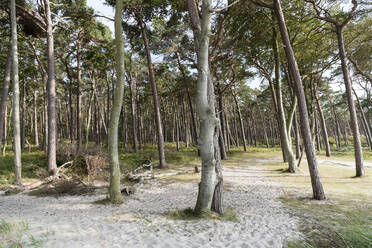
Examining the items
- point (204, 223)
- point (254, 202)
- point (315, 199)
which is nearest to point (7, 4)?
point (204, 223)

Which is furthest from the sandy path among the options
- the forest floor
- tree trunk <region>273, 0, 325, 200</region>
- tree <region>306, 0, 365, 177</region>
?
tree <region>306, 0, 365, 177</region>

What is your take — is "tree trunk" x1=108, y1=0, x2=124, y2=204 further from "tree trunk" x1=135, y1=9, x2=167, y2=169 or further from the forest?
"tree trunk" x1=135, y1=9, x2=167, y2=169

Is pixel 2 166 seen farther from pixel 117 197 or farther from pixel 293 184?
pixel 293 184

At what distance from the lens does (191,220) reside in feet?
14.0

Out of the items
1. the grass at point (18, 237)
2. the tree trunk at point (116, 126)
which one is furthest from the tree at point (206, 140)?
the grass at point (18, 237)

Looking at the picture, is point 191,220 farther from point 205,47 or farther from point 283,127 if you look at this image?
point 283,127

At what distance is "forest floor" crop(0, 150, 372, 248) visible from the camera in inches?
123

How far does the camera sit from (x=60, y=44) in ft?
44.5

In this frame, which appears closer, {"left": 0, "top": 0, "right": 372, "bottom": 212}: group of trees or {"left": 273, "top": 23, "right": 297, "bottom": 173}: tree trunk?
{"left": 0, "top": 0, "right": 372, "bottom": 212}: group of trees

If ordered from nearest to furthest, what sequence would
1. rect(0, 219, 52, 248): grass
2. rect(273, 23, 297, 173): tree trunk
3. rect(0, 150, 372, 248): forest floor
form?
rect(0, 219, 52, 248): grass
rect(0, 150, 372, 248): forest floor
rect(273, 23, 297, 173): tree trunk

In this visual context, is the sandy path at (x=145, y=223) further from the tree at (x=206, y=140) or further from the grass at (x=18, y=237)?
the tree at (x=206, y=140)

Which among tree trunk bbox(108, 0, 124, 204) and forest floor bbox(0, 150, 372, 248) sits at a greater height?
tree trunk bbox(108, 0, 124, 204)

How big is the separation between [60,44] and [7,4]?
4655mm

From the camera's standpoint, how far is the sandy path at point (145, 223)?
3.15 m
